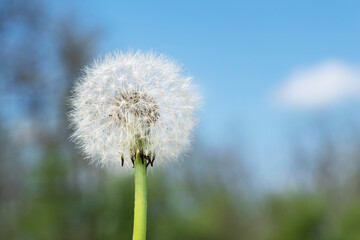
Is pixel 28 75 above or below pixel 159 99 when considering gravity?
above

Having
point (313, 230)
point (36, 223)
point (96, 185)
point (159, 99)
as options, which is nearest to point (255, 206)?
point (313, 230)

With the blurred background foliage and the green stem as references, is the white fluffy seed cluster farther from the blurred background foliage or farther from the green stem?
the blurred background foliage

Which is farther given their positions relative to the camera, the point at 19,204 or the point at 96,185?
the point at 96,185

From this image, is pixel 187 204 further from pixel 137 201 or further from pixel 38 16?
pixel 137 201

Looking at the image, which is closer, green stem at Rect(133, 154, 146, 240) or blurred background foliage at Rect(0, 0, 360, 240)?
green stem at Rect(133, 154, 146, 240)

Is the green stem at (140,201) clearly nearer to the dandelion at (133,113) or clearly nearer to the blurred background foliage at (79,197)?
the dandelion at (133,113)

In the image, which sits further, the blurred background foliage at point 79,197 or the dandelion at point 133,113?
the blurred background foliage at point 79,197

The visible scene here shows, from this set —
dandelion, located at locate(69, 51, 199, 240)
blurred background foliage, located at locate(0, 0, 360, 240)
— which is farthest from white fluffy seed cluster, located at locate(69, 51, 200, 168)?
blurred background foliage, located at locate(0, 0, 360, 240)

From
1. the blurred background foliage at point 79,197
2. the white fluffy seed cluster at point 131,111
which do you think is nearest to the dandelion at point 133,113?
the white fluffy seed cluster at point 131,111
